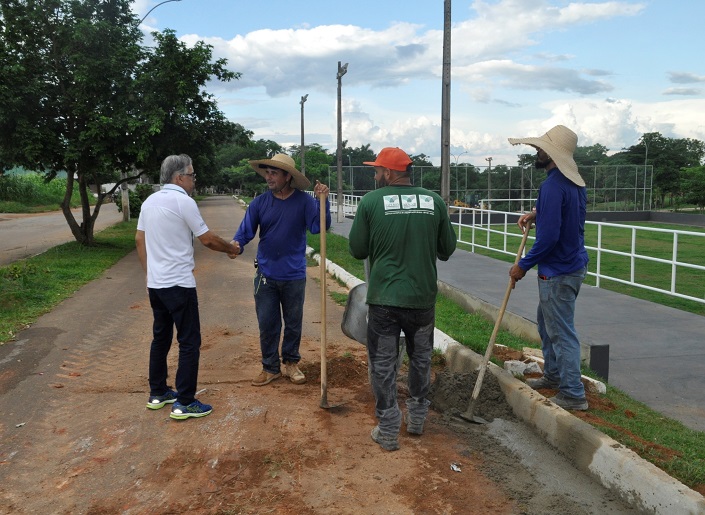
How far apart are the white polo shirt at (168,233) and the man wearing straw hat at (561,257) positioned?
229 cm

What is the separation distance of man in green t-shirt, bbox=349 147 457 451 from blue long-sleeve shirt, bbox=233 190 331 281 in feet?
3.49

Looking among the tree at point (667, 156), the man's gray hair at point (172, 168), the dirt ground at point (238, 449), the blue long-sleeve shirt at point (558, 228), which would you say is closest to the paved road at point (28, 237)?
the dirt ground at point (238, 449)

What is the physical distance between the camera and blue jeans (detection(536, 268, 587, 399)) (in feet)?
15.4

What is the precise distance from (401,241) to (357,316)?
1078 mm

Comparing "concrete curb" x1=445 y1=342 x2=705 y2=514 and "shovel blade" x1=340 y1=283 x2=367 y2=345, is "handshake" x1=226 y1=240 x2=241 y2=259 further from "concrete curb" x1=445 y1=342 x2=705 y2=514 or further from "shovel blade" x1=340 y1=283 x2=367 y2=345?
"concrete curb" x1=445 y1=342 x2=705 y2=514

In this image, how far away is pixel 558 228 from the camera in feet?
15.0

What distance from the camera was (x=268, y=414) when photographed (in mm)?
4785

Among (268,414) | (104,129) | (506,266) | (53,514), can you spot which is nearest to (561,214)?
→ (268,414)

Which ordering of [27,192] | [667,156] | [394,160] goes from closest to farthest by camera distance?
[394,160] → [27,192] → [667,156]

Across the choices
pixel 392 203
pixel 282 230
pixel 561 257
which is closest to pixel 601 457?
pixel 561 257

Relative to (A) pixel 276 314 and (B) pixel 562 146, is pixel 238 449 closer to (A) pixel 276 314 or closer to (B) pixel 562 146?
(A) pixel 276 314

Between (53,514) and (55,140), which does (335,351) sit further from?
(55,140)

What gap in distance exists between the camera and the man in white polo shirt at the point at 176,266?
4.71 m

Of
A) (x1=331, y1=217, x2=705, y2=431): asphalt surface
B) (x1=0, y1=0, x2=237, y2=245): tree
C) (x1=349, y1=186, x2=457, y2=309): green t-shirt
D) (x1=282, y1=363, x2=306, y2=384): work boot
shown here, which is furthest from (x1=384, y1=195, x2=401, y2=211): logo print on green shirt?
(x1=0, y1=0, x2=237, y2=245): tree
